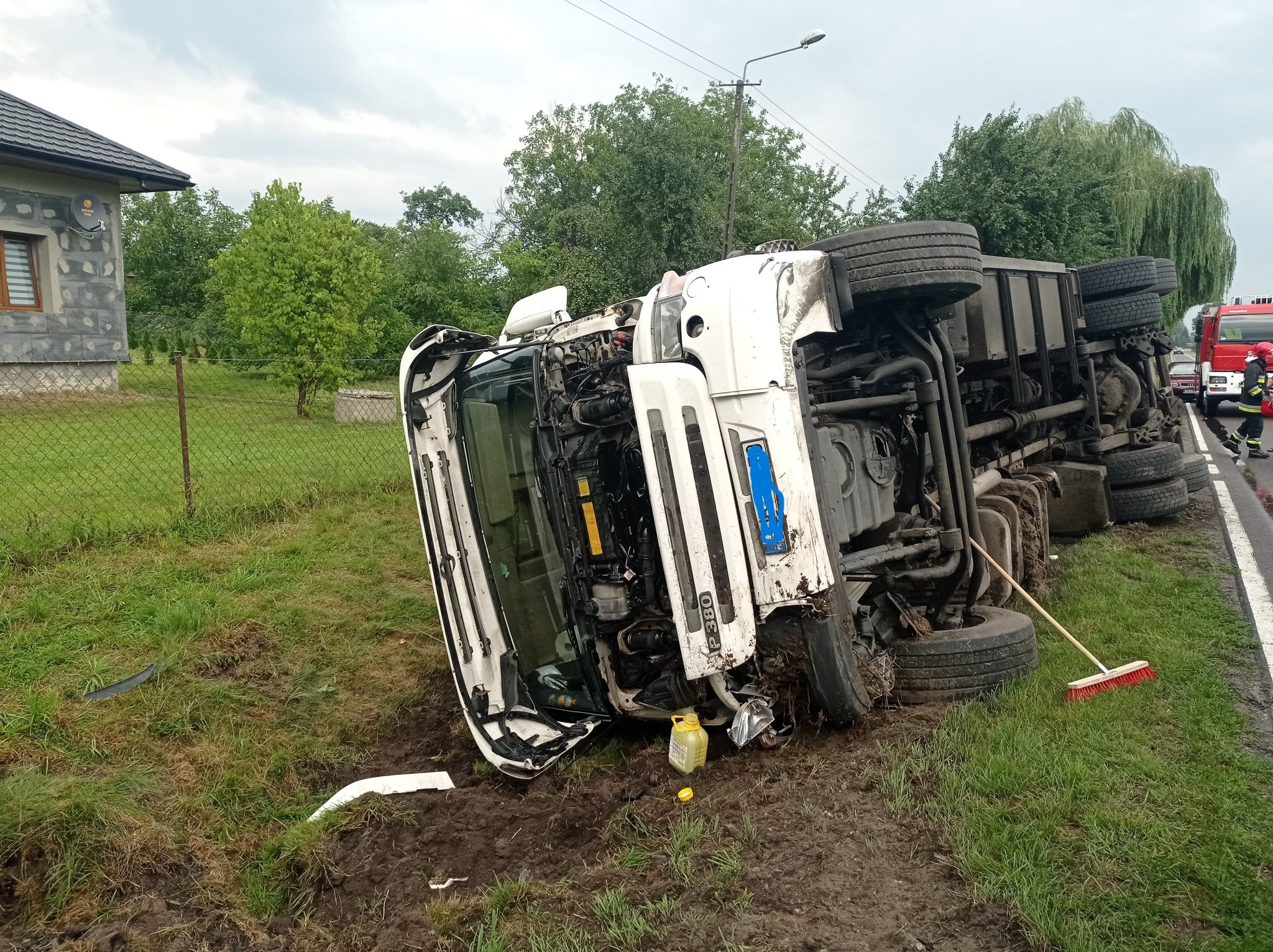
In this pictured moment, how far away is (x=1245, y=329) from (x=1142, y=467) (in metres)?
15.4

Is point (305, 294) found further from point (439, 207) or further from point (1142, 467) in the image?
point (439, 207)

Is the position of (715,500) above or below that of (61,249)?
below

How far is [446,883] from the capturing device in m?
3.20

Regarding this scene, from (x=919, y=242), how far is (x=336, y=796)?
3455 millimetres

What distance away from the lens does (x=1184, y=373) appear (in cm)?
2270

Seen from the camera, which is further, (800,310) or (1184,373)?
(1184,373)

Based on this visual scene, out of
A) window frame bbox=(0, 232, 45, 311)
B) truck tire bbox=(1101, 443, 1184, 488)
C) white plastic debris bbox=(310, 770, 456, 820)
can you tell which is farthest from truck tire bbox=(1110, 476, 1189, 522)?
window frame bbox=(0, 232, 45, 311)

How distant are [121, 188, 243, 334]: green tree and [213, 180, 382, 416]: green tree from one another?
19.8m

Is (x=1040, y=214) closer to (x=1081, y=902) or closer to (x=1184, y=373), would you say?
(x=1184, y=373)

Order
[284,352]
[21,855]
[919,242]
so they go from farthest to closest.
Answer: [284,352], [919,242], [21,855]

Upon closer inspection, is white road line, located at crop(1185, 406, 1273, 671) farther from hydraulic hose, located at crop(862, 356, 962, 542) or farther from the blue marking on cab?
the blue marking on cab

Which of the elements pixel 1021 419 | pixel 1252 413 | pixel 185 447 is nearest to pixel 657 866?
pixel 1021 419

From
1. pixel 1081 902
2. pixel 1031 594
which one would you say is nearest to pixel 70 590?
pixel 1081 902

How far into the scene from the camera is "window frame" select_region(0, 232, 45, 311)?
12367mm
